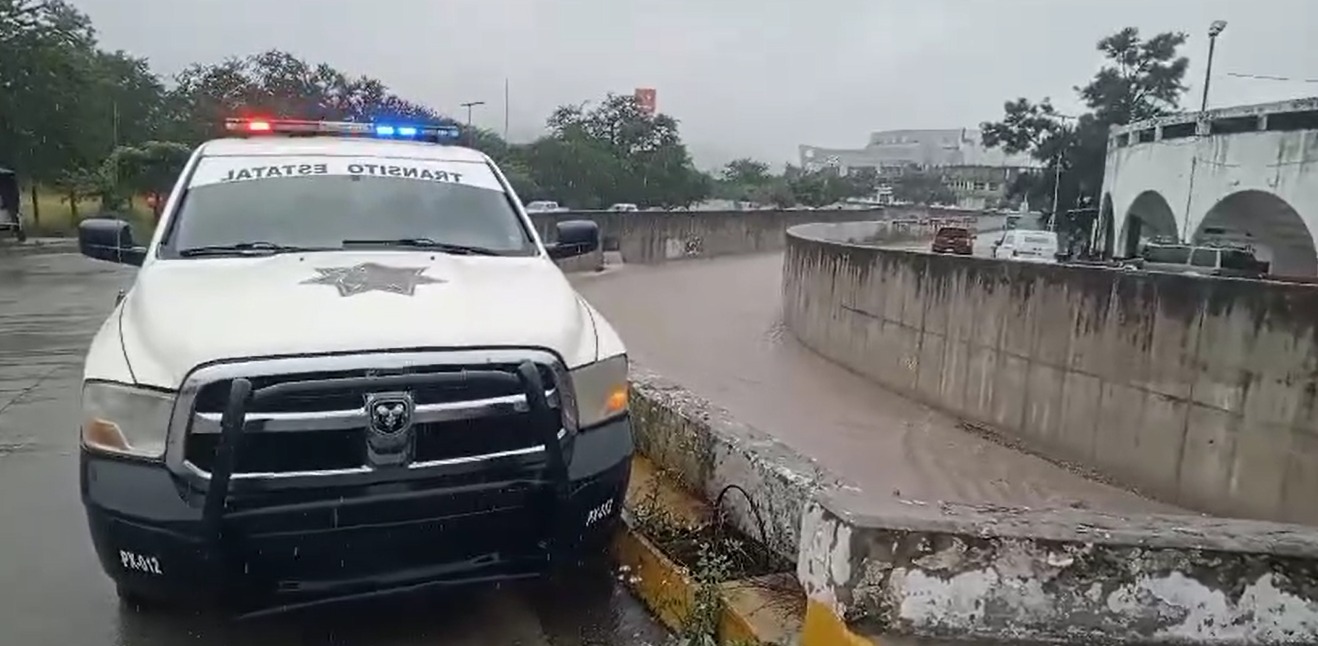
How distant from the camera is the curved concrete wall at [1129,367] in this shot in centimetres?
994

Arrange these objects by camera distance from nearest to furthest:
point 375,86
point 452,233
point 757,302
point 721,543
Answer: point 721,543 → point 452,233 → point 757,302 → point 375,86

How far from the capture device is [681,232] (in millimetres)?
37062

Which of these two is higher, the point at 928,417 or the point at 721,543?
the point at 721,543

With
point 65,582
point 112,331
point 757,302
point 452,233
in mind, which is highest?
point 452,233

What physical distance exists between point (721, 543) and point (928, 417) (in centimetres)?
1125

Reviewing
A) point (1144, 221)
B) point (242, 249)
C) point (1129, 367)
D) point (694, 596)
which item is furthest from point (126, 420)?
point (1144, 221)

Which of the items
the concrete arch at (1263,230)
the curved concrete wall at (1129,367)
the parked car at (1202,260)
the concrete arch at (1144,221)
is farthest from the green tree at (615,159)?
the curved concrete wall at (1129,367)

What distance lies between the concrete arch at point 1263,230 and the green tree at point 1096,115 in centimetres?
2123

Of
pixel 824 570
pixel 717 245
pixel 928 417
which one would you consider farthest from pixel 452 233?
pixel 717 245

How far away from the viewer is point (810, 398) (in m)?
15.6

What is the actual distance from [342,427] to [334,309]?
1.65 ft

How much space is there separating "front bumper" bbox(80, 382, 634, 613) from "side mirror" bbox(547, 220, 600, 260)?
2.03m

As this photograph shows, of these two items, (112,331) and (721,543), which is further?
(721,543)

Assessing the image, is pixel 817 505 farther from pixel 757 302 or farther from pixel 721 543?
pixel 757 302
